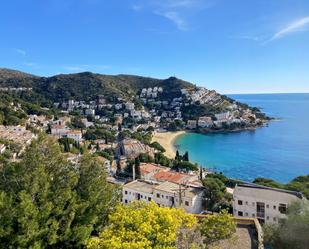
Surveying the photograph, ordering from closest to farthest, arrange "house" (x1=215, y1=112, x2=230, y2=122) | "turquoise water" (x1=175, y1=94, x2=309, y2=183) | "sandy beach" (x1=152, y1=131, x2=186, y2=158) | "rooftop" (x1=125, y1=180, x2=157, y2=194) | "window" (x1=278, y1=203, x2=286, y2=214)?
"window" (x1=278, y1=203, x2=286, y2=214)
"rooftop" (x1=125, y1=180, x2=157, y2=194)
"turquoise water" (x1=175, y1=94, x2=309, y2=183)
"sandy beach" (x1=152, y1=131, x2=186, y2=158)
"house" (x1=215, y1=112, x2=230, y2=122)

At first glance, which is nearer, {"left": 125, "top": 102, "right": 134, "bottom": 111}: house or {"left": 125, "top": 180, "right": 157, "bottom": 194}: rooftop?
{"left": 125, "top": 180, "right": 157, "bottom": 194}: rooftop

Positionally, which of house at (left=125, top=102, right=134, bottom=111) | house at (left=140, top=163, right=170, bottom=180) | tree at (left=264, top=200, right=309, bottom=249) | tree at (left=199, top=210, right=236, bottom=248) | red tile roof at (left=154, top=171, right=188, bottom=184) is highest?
house at (left=125, top=102, right=134, bottom=111)

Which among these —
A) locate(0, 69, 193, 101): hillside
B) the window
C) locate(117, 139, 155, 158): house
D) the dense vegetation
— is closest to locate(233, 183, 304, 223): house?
the window

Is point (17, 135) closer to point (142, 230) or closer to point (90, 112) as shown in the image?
point (142, 230)

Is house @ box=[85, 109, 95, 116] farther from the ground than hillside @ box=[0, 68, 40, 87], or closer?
closer

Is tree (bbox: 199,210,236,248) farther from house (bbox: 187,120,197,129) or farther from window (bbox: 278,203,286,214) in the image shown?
house (bbox: 187,120,197,129)

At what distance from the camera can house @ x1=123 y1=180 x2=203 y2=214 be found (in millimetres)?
27734

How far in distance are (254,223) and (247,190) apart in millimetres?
12096

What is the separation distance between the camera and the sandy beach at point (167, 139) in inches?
2781

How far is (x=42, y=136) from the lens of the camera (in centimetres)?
1296

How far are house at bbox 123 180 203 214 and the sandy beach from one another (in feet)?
114

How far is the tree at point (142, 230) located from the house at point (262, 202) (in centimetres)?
1762

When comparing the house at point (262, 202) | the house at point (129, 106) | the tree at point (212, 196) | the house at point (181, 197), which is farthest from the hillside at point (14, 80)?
the house at point (262, 202)

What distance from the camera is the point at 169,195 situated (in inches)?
1128
